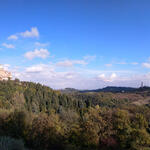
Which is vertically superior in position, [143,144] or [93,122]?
[93,122]

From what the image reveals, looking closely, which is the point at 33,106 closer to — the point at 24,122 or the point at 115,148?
the point at 24,122

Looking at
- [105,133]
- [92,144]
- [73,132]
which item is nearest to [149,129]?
[105,133]

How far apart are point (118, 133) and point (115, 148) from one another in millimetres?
2043

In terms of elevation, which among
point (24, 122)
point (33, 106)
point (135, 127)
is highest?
point (135, 127)

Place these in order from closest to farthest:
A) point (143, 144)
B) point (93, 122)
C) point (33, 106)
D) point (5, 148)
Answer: point (5, 148)
point (143, 144)
point (93, 122)
point (33, 106)

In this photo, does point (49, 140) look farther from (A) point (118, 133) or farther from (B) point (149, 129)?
(B) point (149, 129)

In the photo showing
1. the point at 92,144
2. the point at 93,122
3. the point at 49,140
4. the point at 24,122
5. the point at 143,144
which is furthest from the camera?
the point at 24,122

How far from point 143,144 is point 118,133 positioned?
3.27 metres

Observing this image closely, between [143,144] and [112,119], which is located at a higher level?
[112,119]

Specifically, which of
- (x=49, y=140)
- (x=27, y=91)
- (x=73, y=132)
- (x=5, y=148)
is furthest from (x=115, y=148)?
(x=27, y=91)

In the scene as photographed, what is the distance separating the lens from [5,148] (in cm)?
1170

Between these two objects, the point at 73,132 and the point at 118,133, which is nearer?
the point at 118,133

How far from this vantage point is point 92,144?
66.7 ft

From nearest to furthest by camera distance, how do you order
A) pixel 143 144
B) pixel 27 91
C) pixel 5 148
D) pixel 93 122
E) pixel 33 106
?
pixel 5 148 → pixel 143 144 → pixel 93 122 → pixel 33 106 → pixel 27 91
